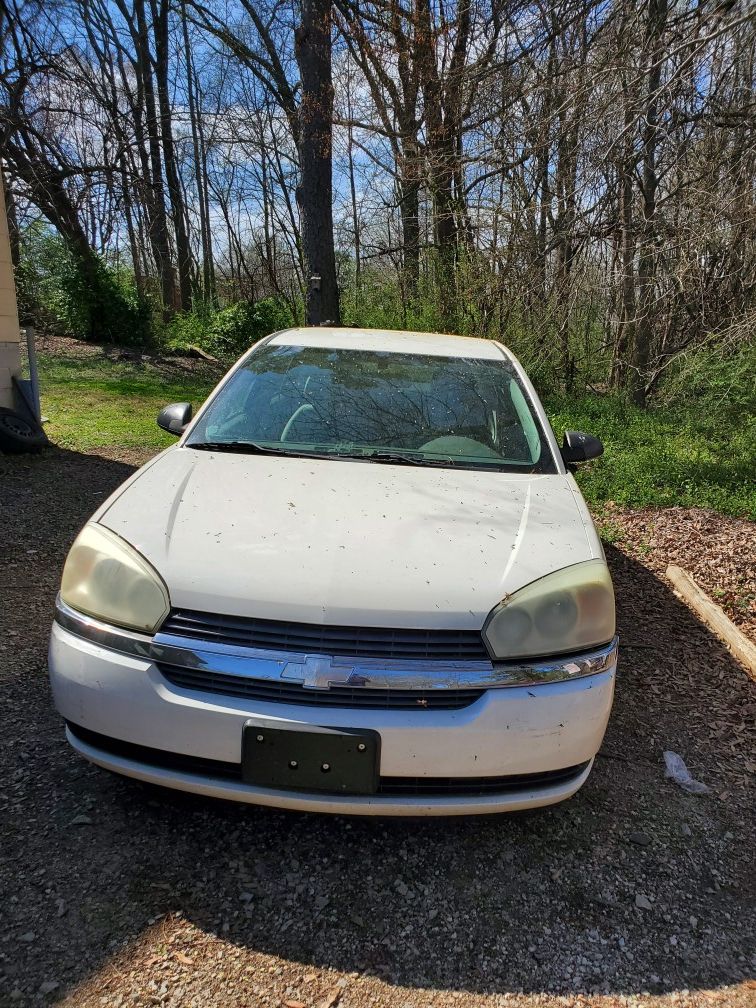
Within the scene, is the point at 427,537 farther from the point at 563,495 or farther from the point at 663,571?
the point at 663,571

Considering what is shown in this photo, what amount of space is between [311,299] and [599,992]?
10448 mm

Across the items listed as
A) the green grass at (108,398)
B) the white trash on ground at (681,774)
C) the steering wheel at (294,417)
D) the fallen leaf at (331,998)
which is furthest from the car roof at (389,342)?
the green grass at (108,398)

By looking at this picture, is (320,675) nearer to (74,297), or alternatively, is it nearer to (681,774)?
(681,774)

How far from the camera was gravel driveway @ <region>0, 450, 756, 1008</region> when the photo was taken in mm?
1660

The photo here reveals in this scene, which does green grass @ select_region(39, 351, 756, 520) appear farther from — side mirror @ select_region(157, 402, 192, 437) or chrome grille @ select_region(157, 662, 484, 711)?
chrome grille @ select_region(157, 662, 484, 711)

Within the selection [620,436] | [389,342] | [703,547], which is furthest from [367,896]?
[620,436]

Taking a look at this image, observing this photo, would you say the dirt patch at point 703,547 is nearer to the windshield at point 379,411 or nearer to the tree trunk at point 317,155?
the windshield at point 379,411

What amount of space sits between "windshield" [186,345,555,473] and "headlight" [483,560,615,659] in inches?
34.2

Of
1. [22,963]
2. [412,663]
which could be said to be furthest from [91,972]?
[412,663]

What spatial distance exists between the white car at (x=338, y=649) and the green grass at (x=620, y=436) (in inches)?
148

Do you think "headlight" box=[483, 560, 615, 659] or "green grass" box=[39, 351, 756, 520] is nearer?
"headlight" box=[483, 560, 615, 659]

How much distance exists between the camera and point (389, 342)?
3676 mm

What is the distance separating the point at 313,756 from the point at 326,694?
162 millimetres

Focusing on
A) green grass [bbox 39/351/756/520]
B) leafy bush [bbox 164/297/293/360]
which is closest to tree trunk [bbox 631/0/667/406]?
green grass [bbox 39/351/756/520]
